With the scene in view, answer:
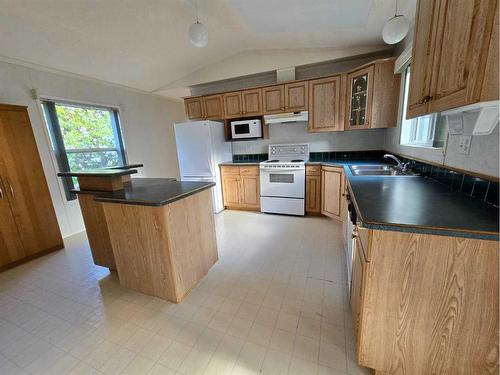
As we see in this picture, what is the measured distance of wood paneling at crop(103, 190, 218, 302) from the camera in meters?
1.61

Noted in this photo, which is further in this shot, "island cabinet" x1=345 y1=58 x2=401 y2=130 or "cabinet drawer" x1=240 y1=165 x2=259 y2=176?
"cabinet drawer" x1=240 y1=165 x2=259 y2=176

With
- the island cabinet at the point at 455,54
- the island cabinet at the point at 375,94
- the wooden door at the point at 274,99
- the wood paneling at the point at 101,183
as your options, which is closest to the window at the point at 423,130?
the island cabinet at the point at 375,94

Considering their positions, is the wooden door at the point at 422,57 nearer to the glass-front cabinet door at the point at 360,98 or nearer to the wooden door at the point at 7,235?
the glass-front cabinet door at the point at 360,98

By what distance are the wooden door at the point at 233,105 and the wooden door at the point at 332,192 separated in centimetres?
183

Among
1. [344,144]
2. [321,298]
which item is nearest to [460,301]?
[321,298]

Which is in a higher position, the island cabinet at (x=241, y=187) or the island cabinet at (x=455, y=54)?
the island cabinet at (x=455, y=54)

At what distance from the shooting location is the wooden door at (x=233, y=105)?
373 cm

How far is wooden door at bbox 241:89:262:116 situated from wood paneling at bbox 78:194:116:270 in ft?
8.87

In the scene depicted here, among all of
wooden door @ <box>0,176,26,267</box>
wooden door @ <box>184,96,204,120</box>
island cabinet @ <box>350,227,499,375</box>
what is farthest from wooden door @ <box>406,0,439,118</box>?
wooden door @ <box>0,176,26,267</box>

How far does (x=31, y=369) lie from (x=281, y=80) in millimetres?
4155

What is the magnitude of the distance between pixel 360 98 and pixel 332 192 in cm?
138

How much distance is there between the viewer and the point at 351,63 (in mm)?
3248

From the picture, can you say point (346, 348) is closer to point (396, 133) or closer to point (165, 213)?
point (165, 213)

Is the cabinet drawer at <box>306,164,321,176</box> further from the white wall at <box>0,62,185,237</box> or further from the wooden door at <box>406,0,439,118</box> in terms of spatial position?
the white wall at <box>0,62,185,237</box>
